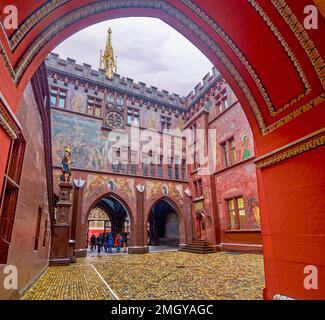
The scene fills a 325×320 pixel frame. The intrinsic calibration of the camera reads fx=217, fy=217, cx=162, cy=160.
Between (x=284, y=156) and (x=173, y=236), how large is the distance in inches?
794

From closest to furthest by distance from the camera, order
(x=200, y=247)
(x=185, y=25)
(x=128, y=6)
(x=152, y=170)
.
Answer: (x=128, y=6) → (x=185, y=25) → (x=200, y=247) → (x=152, y=170)

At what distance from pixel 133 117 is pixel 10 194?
1560 cm

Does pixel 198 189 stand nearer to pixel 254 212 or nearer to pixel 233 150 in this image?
pixel 233 150

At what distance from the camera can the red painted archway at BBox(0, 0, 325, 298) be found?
2.42 m

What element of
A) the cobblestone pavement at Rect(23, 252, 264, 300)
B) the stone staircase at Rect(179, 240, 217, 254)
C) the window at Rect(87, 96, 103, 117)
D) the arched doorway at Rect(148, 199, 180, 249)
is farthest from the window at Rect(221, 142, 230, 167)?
the window at Rect(87, 96, 103, 117)

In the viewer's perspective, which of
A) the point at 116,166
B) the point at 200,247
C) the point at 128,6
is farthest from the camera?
the point at 116,166

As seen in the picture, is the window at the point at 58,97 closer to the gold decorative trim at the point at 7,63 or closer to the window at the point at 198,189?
the window at the point at 198,189

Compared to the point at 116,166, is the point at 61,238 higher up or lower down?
lower down

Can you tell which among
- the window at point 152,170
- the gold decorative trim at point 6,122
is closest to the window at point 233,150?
the window at point 152,170

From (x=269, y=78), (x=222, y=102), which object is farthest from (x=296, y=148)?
(x=222, y=102)

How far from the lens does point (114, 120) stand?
17797mm

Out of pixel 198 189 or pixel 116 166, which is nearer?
pixel 116 166
